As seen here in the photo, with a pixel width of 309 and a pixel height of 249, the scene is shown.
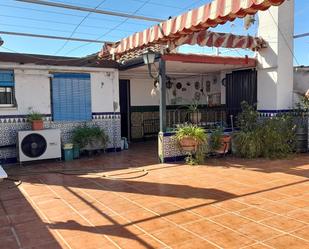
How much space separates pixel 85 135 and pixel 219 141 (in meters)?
3.53

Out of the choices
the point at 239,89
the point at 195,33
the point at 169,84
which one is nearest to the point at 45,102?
the point at 195,33

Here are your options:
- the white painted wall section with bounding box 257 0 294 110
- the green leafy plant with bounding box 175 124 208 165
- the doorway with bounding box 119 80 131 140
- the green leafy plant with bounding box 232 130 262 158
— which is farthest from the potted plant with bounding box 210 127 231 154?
the doorway with bounding box 119 80 131 140

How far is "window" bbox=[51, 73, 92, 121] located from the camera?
342 inches

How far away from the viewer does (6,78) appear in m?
7.87

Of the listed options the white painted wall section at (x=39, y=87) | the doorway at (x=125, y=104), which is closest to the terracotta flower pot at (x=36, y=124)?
the white painted wall section at (x=39, y=87)

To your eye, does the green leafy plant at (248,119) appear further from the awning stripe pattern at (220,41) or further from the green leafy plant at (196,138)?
the awning stripe pattern at (220,41)

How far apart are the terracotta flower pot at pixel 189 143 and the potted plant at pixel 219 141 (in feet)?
2.54

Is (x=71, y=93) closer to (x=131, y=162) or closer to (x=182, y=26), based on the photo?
(x=131, y=162)

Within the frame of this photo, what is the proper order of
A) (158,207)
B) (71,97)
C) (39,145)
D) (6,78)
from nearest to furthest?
1. (158,207)
2. (6,78)
3. (39,145)
4. (71,97)

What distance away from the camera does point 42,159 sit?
812 cm

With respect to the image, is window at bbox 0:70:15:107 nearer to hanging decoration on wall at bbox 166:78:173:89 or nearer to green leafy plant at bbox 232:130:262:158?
green leafy plant at bbox 232:130:262:158

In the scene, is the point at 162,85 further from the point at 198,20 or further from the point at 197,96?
the point at 197,96

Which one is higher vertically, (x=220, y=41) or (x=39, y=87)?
(x=220, y=41)

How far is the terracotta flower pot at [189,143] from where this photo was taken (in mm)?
7586
